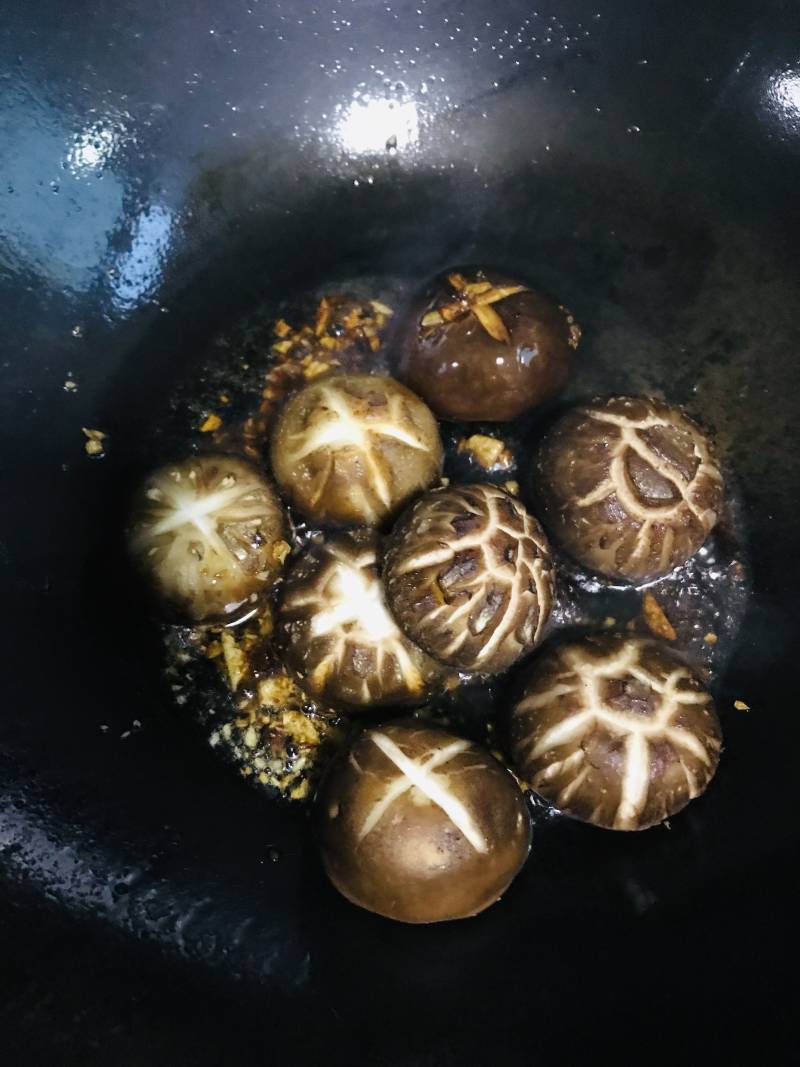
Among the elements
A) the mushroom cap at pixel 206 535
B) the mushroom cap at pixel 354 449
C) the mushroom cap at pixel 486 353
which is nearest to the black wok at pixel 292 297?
the mushroom cap at pixel 206 535

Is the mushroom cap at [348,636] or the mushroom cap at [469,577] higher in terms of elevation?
the mushroom cap at [469,577]

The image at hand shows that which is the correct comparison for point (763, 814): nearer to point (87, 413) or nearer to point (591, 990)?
point (591, 990)

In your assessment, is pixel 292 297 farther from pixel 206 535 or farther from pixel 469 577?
pixel 469 577

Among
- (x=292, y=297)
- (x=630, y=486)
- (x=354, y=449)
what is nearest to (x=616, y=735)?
(x=630, y=486)

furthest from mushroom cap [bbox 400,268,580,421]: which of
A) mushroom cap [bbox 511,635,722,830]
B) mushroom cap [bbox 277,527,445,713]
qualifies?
mushroom cap [bbox 511,635,722,830]

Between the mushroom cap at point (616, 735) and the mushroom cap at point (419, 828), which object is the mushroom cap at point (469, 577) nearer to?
the mushroom cap at point (616, 735)

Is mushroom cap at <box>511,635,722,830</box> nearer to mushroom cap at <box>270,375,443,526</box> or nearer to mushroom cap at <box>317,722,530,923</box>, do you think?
mushroom cap at <box>317,722,530,923</box>
